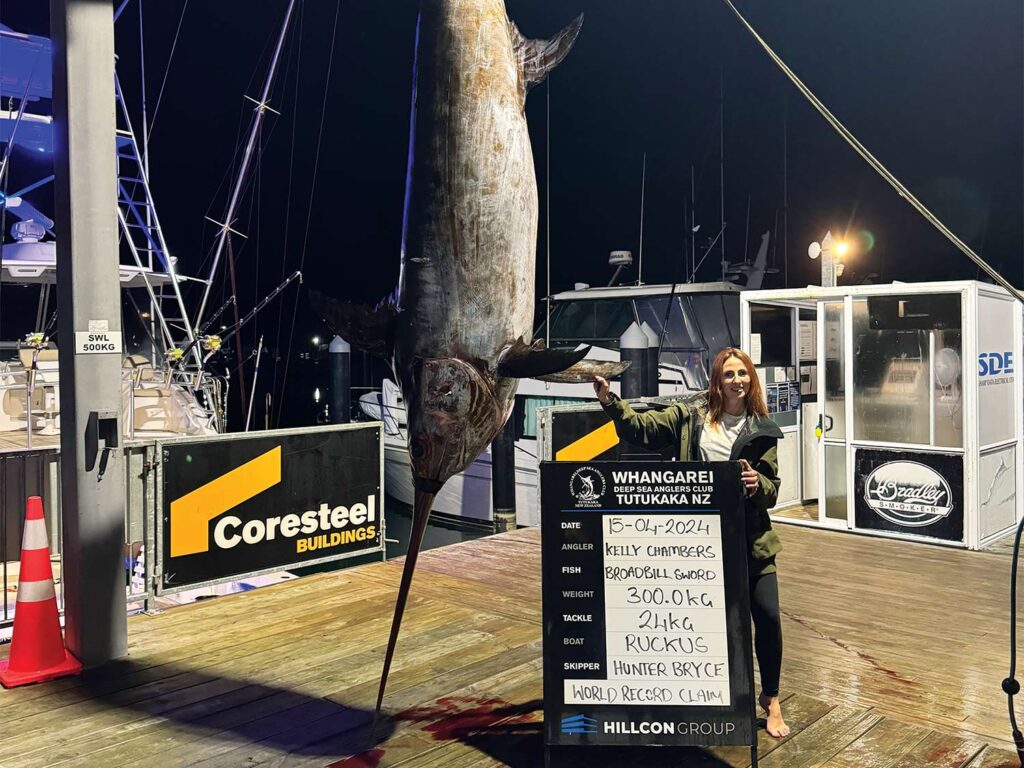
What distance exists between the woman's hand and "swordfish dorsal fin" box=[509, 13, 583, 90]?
1.44 meters

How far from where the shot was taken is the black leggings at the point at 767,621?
2.81 metres

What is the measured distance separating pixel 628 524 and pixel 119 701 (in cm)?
228

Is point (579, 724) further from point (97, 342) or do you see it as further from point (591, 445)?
point (591, 445)

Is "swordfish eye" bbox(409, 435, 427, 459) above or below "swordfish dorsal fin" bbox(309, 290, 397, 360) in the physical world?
below

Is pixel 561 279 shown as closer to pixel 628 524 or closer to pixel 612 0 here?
pixel 612 0

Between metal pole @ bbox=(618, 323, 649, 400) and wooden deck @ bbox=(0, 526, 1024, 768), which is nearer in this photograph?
wooden deck @ bbox=(0, 526, 1024, 768)

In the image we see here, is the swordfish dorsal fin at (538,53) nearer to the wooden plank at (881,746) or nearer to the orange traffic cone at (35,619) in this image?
the wooden plank at (881,746)

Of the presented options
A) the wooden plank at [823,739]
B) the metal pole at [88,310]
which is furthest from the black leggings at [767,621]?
the metal pole at [88,310]

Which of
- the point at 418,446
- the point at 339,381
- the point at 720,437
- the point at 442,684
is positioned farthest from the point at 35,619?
the point at 339,381

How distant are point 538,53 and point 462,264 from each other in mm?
795

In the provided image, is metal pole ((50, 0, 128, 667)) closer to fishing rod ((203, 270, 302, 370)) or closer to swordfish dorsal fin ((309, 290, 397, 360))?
swordfish dorsal fin ((309, 290, 397, 360))

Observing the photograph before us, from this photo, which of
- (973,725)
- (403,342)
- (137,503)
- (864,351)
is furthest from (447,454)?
(864,351)

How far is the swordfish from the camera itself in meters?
1.92

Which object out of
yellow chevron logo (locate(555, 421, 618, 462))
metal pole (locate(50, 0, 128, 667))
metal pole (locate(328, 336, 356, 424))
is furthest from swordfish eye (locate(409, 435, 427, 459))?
metal pole (locate(328, 336, 356, 424))
